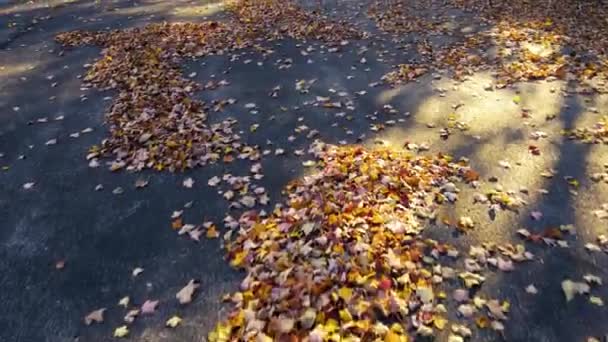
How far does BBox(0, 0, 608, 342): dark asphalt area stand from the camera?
391 centimetres

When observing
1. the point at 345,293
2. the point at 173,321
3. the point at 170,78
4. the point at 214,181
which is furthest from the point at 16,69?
the point at 345,293

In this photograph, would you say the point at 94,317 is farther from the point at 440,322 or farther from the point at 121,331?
the point at 440,322

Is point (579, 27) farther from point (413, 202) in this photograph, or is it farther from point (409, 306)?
point (409, 306)

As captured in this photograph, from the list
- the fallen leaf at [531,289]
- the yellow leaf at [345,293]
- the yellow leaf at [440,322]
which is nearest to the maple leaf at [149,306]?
the yellow leaf at [345,293]

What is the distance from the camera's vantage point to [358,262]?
410cm

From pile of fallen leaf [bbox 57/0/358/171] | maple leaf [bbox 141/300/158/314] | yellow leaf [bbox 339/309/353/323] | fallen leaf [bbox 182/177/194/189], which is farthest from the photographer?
pile of fallen leaf [bbox 57/0/358/171]

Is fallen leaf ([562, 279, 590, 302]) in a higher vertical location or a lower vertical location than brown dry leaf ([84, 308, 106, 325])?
higher

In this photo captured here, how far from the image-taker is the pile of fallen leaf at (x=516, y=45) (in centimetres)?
800

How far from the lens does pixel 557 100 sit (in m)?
6.99

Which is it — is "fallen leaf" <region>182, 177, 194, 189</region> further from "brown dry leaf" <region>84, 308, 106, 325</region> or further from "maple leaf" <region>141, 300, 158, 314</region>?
"brown dry leaf" <region>84, 308, 106, 325</region>

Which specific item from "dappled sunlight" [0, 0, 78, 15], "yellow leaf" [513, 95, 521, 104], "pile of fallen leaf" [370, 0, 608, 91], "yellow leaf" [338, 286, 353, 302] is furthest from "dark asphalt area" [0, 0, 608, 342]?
"dappled sunlight" [0, 0, 78, 15]

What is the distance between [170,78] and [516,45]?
6.91 m

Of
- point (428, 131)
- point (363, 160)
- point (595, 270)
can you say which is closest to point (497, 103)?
point (428, 131)

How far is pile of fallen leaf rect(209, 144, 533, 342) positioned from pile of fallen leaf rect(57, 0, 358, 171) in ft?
5.34
